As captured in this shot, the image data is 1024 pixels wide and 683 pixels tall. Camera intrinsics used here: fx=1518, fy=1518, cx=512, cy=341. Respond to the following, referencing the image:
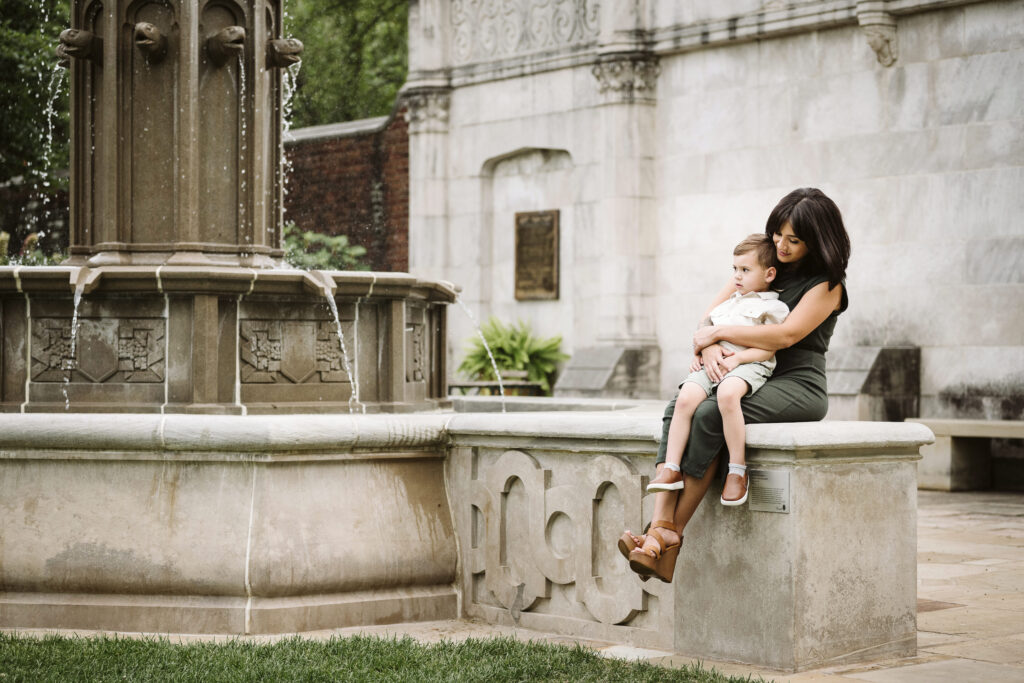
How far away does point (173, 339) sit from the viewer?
25.2ft

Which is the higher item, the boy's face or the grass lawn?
the boy's face

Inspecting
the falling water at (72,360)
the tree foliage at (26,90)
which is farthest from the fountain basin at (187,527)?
the tree foliage at (26,90)

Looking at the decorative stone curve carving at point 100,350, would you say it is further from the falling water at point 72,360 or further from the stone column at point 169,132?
the stone column at point 169,132

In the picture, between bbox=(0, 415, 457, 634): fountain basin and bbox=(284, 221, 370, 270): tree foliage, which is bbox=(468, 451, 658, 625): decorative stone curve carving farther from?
bbox=(284, 221, 370, 270): tree foliage

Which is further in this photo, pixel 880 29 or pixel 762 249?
pixel 880 29

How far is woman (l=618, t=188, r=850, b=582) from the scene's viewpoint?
587 centimetres

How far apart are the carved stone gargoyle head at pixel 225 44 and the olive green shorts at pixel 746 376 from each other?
3792mm

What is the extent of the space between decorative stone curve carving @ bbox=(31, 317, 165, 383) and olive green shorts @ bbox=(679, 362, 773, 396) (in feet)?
9.97

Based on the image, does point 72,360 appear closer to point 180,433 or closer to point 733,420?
point 180,433

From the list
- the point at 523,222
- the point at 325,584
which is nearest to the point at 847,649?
the point at 325,584

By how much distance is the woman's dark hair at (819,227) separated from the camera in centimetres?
608

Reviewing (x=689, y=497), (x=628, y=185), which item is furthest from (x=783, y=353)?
(x=628, y=185)

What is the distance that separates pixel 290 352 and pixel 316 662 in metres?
2.38

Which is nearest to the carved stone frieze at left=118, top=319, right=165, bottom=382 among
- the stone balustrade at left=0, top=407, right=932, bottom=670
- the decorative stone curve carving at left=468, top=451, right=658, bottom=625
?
the stone balustrade at left=0, top=407, right=932, bottom=670
